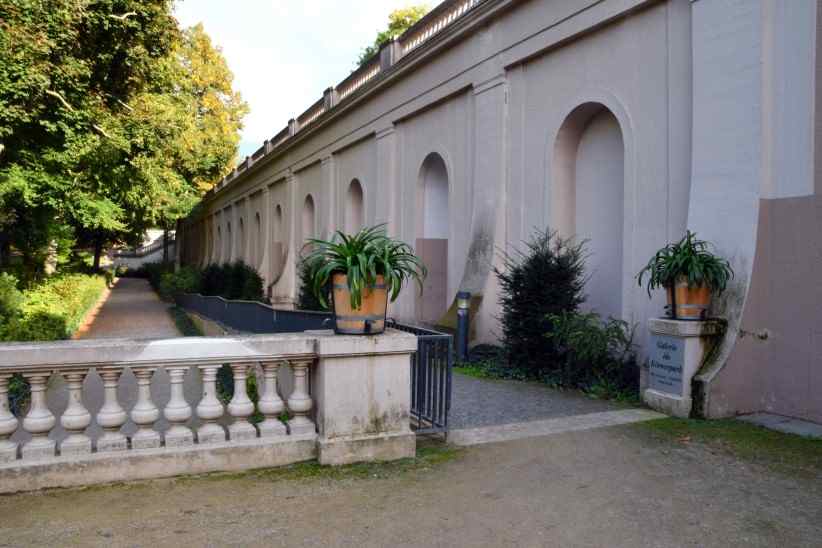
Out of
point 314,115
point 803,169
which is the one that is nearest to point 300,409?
point 803,169

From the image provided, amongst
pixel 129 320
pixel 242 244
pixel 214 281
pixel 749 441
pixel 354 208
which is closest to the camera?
pixel 749 441

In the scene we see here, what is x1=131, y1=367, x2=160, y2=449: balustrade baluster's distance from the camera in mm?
4359

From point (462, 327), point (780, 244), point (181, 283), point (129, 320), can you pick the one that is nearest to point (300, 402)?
point (780, 244)

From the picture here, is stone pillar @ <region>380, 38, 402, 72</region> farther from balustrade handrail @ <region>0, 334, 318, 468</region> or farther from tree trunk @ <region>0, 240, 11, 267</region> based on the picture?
tree trunk @ <region>0, 240, 11, 267</region>

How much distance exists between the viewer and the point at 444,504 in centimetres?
405

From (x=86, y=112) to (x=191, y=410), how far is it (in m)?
10.4

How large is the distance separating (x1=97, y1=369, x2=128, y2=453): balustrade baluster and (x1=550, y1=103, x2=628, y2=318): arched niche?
22.1ft

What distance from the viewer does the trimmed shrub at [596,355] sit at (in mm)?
7711

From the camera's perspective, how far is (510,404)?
287 inches

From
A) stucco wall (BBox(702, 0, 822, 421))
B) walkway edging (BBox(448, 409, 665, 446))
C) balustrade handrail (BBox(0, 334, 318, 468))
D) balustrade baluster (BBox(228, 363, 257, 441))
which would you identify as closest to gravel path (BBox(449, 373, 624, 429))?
walkway edging (BBox(448, 409, 665, 446))

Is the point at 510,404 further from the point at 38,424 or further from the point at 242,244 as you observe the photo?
the point at 242,244

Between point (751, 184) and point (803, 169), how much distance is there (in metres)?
0.47

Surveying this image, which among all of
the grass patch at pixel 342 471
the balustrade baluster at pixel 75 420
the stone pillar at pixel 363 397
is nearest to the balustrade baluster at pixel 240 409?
the grass patch at pixel 342 471

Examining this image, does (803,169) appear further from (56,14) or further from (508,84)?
(56,14)
